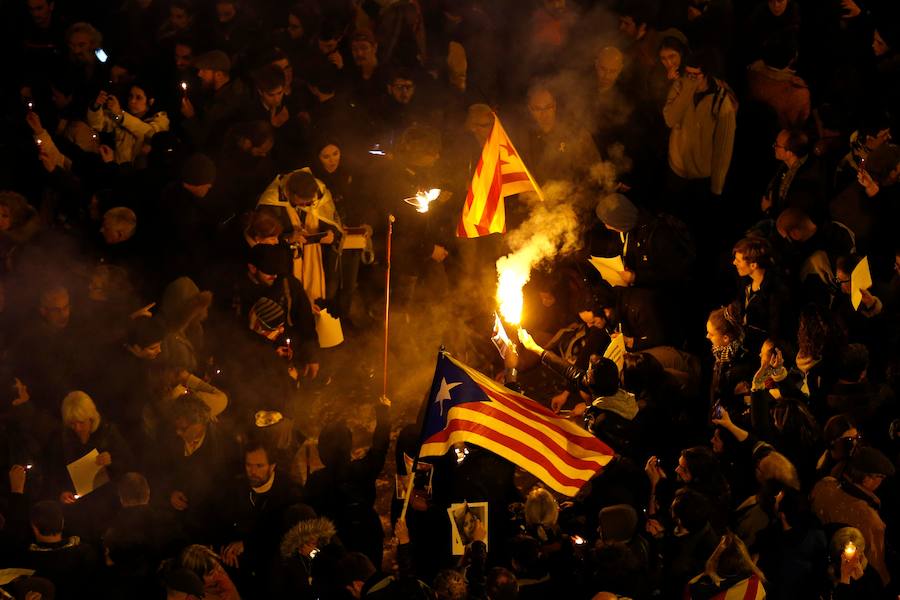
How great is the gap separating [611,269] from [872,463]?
8.94 feet

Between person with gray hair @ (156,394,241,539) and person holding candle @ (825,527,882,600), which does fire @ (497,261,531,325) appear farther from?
person holding candle @ (825,527,882,600)

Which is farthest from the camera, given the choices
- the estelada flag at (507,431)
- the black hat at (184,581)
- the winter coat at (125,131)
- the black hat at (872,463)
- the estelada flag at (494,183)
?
the winter coat at (125,131)

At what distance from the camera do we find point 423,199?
943 cm

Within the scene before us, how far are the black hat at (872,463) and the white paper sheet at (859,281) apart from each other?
128cm

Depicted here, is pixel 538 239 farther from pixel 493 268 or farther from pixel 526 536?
pixel 526 536

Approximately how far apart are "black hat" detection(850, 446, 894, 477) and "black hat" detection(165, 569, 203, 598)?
4057mm

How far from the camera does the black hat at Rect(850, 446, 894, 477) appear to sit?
24.6ft

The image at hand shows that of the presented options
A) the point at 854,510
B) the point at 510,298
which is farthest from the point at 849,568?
the point at 510,298

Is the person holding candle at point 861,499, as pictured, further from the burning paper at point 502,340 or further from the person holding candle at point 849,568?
the burning paper at point 502,340

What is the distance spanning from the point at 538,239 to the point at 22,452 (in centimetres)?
440

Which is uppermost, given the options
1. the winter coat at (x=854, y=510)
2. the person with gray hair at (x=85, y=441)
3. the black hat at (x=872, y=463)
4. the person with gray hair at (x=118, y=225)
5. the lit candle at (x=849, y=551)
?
the person with gray hair at (x=118, y=225)

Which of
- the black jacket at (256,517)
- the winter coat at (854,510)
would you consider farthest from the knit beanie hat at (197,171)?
the winter coat at (854,510)

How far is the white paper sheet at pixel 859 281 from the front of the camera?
843 cm

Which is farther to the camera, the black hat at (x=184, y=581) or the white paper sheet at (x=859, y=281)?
the white paper sheet at (x=859, y=281)
